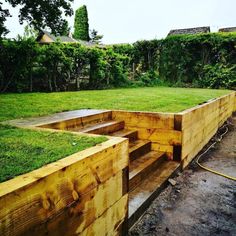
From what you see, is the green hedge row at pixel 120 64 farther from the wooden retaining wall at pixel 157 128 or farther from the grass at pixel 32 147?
the grass at pixel 32 147

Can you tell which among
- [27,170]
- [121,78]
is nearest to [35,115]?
[27,170]

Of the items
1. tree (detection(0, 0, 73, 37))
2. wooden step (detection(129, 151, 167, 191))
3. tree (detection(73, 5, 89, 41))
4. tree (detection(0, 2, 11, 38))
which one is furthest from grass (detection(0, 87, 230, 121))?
tree (detection(73, 5, 89, 41))

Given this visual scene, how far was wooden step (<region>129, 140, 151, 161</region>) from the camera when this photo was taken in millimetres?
3922

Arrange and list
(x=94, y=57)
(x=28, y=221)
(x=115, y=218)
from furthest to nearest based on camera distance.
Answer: (x=94, y=57)
(x=115, y=218)
(x=28, y=221)

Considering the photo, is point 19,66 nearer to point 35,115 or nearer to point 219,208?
point 35,115

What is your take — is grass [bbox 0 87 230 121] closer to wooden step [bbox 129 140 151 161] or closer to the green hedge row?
wooden step [bbox 129 140 151 161]

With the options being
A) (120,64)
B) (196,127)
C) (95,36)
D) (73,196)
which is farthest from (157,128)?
(95,36)

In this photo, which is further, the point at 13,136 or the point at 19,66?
the point at 19,66

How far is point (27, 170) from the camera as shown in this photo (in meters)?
1.69

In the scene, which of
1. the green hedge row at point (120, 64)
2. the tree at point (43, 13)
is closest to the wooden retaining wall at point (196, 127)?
the green hedge row at point (120, 64)

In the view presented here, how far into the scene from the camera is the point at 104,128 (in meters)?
4.12

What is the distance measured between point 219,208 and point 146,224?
1.15m

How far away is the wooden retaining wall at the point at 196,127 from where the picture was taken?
447 cm

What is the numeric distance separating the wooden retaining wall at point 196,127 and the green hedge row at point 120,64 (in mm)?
6146
